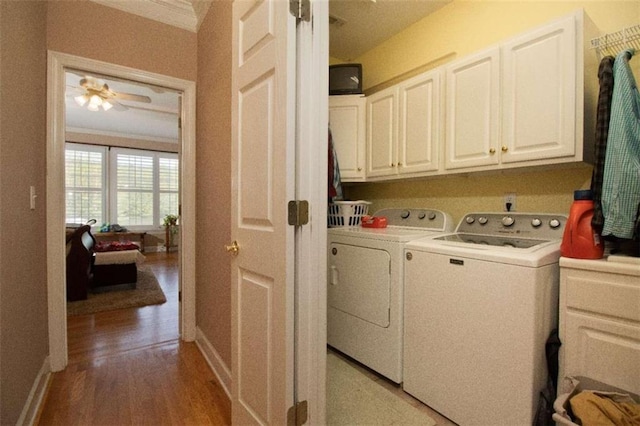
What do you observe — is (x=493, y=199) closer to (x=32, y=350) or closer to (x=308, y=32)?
(x=308, y=32)

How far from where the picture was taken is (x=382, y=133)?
248 cm

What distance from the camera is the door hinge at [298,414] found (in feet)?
3.77

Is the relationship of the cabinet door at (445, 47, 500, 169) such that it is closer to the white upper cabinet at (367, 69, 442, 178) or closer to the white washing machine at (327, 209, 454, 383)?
the white upper cabinet at (367, 69, 442, 178)

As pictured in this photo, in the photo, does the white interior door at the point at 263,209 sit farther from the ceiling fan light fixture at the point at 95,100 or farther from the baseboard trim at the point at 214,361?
the ceiling fan light fixture at the point at 95,100

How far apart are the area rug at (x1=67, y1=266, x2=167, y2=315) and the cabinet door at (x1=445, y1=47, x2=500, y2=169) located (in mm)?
3336

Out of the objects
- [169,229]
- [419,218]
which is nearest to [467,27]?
[419,218]

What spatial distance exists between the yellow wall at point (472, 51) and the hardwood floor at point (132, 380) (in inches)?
79.2

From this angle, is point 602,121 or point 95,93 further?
point 95,93

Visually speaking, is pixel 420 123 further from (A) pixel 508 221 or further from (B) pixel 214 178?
(B) pixel 214 178

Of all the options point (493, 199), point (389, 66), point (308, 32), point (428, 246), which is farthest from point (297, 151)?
point (389, 66)

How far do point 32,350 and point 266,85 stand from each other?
1887 millimetres

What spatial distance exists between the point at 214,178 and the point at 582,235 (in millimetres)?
1988

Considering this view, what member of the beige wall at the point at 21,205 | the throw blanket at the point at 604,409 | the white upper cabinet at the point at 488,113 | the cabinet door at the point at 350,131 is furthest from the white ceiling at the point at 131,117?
the throw blanket at the point at 604,409

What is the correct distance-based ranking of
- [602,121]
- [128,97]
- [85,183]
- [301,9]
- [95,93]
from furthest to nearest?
[85,183]
[128,97]
[95,93]
[602,121]
[301,9]
